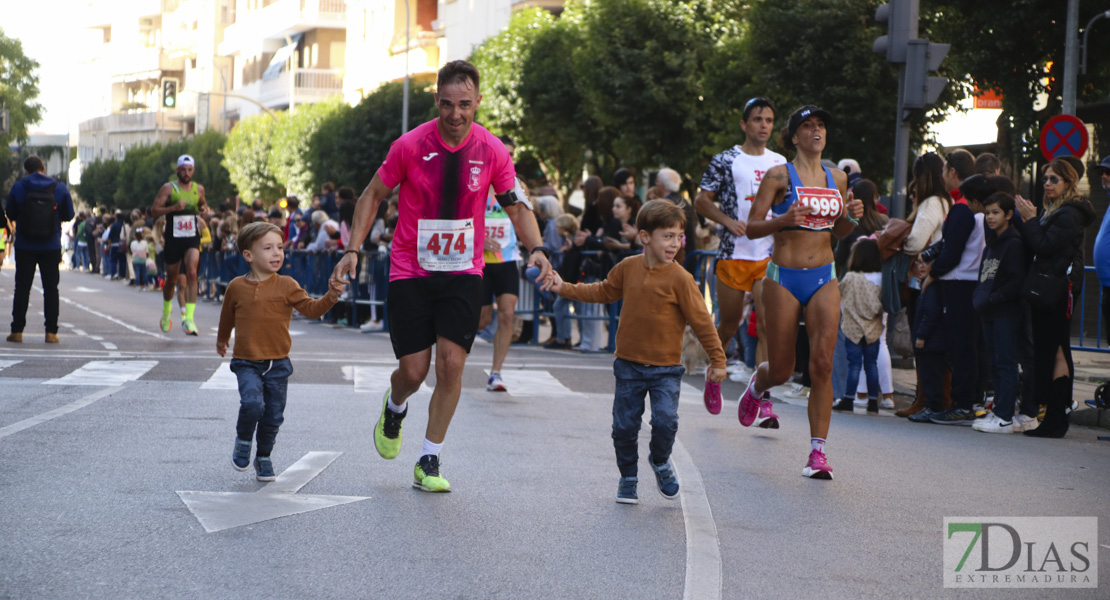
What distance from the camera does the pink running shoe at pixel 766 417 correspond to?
10.3 m

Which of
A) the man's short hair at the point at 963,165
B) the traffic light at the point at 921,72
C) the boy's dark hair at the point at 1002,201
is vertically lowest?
the boy's dark hair at the point at 1002,201

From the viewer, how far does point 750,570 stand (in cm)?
590

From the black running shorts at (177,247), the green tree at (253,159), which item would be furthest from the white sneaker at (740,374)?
the green tree at (253,159)

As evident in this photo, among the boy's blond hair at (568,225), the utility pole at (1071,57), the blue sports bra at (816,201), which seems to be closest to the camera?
the blue sports bra at (816,201)

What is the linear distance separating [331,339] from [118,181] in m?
78.5

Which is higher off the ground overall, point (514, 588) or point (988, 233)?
point (988, 233)

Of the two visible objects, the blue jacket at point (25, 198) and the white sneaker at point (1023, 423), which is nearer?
the white sneaker at point (1023, 423)

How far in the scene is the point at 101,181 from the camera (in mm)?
98562

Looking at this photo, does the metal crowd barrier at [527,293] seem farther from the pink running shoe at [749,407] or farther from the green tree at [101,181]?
the green tree at [101,181]

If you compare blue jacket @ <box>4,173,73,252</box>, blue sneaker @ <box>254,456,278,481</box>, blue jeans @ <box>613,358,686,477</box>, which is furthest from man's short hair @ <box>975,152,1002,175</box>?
blue jacket @ <box>4,173,73,252</box>

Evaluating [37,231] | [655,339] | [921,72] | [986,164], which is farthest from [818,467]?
[37,231]

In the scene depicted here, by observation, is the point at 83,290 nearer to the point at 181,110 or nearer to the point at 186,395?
the point at 186,395

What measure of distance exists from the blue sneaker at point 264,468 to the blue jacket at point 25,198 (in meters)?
10.3

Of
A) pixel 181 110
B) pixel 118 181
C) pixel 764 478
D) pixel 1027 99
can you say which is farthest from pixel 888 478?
pixel 181 110
